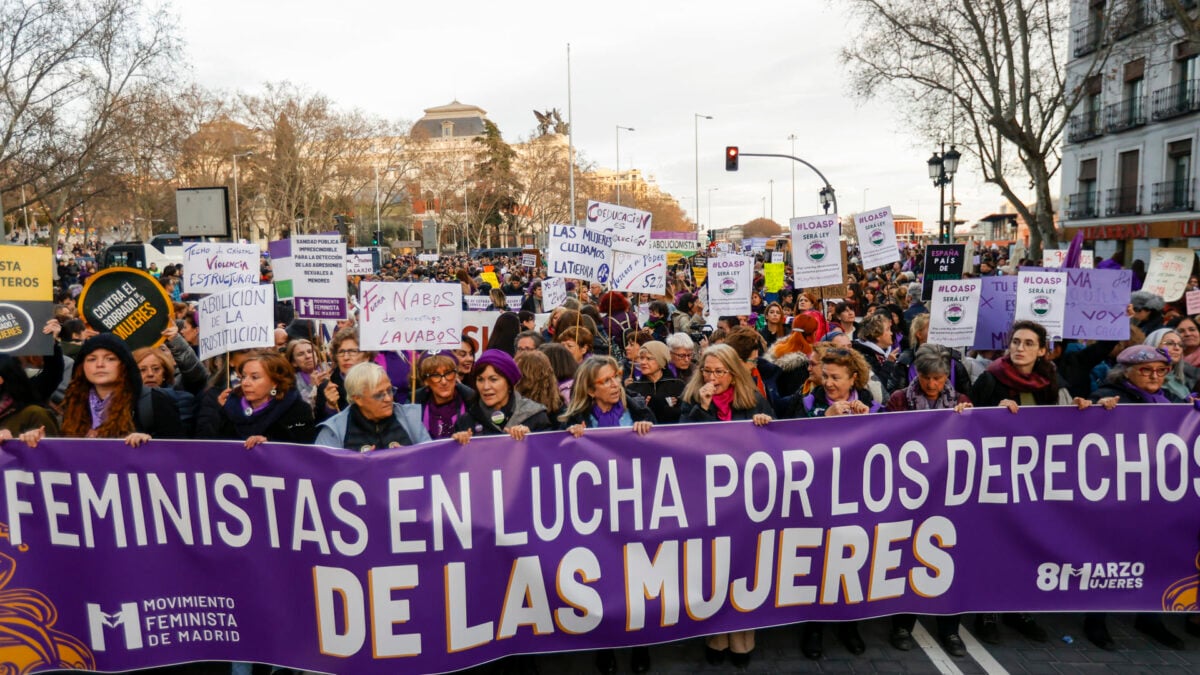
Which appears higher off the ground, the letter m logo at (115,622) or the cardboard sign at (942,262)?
the cardboard sign at (942,262)

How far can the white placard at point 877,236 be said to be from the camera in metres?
10.1

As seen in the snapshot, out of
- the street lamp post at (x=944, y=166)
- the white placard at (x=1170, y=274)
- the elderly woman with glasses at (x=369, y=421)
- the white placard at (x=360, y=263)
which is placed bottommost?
the elderly woman with glasses at (x=369, y=421)

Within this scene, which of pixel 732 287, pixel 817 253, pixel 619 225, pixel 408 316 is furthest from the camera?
pixel 732 287

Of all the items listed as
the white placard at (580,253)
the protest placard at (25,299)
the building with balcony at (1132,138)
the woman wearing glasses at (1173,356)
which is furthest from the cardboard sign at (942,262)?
the building with balcony at (1132,138)

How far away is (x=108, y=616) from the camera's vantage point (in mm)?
3824

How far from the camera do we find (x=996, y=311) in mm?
6605

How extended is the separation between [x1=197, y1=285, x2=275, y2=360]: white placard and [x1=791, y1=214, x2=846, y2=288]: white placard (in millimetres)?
5273

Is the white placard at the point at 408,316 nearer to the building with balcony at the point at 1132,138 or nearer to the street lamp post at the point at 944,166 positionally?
the street lamp post at the point at 944,166

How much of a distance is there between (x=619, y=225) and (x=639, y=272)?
0.83m

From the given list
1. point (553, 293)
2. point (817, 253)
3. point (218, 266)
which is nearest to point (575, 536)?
point (218, 266)

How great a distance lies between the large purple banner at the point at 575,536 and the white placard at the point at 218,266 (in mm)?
2619

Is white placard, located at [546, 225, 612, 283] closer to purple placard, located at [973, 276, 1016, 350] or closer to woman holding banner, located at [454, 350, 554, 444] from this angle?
purple placard, located at [973, 276, 1016, 350]

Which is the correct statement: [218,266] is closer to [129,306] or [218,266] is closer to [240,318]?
[129,306]

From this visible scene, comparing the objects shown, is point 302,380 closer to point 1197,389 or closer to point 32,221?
point 1197,389
